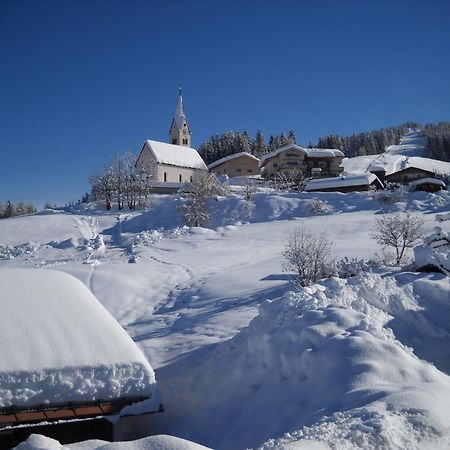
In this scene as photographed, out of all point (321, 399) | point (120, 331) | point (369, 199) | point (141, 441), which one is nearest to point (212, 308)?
point (120, 331)

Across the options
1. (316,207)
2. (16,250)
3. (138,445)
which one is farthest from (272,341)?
(316,207)

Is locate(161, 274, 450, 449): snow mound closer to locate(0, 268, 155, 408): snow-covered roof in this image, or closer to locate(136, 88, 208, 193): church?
locate(0, 268, 155, 408): snow-covered roof

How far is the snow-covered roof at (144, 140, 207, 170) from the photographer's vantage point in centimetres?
6391

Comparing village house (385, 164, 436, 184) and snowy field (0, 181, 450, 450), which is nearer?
snowy field (0, 181, 450, 450)

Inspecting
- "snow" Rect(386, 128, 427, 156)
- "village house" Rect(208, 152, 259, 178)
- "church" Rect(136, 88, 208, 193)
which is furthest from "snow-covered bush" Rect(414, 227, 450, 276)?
"snow" Rect(386, 128, 427, 156)

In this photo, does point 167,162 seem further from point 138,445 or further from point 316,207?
point 138,445

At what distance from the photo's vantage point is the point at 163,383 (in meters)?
11.0

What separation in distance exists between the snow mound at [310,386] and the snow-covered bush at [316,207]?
102 feet

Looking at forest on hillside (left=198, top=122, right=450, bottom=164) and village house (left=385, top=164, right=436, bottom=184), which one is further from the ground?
forest on hillside (left=198, top=122, right=450, bottom=164)

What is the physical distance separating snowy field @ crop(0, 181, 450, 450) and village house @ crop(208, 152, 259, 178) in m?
45.3

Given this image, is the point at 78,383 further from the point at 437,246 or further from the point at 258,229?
the point at 258,229

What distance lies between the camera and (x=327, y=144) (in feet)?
394

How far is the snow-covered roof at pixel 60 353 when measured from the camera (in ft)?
22.0

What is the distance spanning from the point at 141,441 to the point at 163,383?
7057 mm
